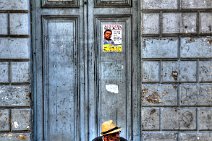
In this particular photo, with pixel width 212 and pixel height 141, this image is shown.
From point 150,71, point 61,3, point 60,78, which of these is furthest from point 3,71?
point 150,71

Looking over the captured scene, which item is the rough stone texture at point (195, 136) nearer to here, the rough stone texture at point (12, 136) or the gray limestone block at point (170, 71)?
the gray limestone block at point (170, 71)

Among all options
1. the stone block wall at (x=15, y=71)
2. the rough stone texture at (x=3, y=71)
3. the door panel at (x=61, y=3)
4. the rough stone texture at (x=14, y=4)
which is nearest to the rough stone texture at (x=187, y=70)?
the door panel at (x=61, y=3)

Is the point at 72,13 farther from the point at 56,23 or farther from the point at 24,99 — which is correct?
the point at 24,99

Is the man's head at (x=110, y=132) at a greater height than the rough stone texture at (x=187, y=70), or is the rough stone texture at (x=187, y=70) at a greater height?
the rough stone texture at (x=187, y=70)

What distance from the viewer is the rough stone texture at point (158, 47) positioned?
7309 millimetres

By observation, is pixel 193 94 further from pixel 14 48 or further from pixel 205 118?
pixel 14 48

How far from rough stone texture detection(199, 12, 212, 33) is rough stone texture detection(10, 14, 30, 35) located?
2620 millimetres

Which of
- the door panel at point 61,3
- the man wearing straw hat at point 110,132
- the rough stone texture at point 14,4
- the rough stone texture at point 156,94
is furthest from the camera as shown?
the door panel at point 61,3

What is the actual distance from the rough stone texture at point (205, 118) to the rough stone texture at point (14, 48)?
2760mm

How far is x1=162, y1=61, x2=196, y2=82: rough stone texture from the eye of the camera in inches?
289

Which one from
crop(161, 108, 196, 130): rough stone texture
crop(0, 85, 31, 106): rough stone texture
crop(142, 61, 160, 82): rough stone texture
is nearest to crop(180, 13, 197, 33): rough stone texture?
crop(142, 61, 160, 82): rough stone texture

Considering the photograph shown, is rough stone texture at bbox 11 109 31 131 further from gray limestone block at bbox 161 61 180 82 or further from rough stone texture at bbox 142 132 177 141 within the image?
gray limestone block at bbox 161 61 180 82

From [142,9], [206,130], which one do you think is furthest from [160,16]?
[206,130]

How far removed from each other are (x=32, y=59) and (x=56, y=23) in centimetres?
67
